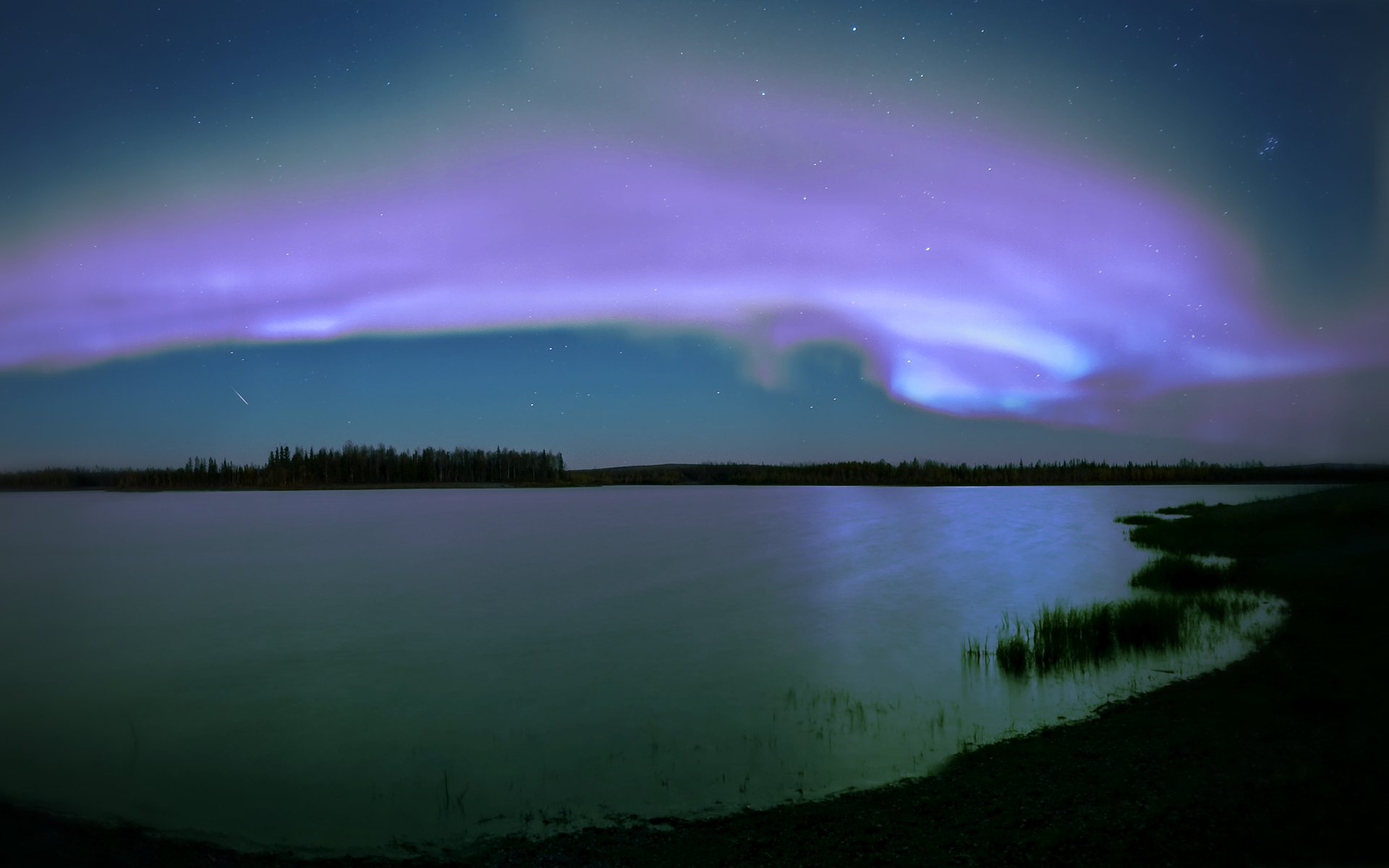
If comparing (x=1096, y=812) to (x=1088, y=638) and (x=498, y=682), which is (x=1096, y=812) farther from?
(x=498, y=682)

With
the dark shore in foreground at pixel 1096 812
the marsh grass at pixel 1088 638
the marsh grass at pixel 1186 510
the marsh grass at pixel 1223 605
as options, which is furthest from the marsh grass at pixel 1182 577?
the marsh grass at pixel 1186 510

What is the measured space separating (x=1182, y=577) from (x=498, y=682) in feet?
77.2

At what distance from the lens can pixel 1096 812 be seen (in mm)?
8680

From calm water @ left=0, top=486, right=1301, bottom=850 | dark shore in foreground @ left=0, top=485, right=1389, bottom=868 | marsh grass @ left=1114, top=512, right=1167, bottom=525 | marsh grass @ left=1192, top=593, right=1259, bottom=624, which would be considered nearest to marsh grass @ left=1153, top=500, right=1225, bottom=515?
marsh grass @ left=1114, top=512, right=1167, bottom=525

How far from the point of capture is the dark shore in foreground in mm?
7973

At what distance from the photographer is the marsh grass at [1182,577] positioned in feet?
85.1

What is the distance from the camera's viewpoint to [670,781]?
39.4 ft

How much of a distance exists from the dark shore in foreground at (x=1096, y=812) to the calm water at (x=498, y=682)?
1137mm

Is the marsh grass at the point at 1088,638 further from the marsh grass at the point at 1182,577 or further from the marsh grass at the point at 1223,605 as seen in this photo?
the marsh grass at the point at 1182,577

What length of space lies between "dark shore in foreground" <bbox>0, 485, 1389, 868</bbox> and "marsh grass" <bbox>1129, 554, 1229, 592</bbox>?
523 inches

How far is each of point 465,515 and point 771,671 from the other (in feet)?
258

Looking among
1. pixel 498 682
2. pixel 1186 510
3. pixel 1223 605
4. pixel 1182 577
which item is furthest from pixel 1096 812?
pixel 1186 510

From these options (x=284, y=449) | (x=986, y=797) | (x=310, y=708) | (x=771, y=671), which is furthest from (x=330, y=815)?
(x=284, y=449)

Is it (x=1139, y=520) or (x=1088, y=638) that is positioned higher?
(x=1088, y=638)
